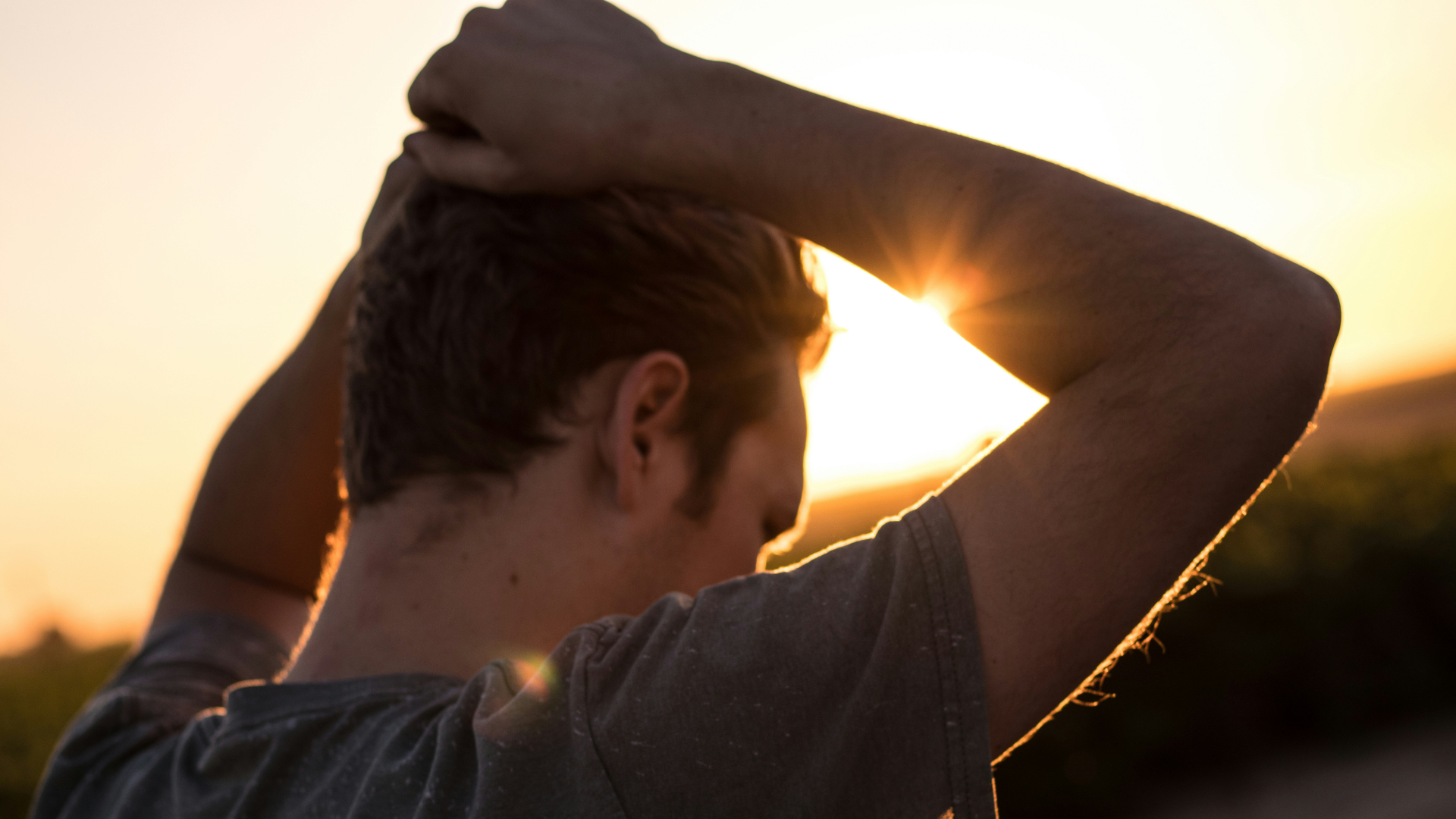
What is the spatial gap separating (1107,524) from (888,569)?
11.2 inches

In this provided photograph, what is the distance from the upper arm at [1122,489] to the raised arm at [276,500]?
6.45ft

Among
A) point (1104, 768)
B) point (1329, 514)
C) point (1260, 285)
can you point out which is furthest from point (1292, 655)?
point (1260, 285)

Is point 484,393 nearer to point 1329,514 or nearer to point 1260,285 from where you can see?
point 1260,285

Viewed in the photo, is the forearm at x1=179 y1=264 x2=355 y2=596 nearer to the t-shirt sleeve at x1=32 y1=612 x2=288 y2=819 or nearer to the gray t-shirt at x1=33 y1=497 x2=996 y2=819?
the t-shirt sleeve at x1=32 y1=612 x2=288 y2=819

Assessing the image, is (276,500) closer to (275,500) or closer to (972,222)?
(275,500)

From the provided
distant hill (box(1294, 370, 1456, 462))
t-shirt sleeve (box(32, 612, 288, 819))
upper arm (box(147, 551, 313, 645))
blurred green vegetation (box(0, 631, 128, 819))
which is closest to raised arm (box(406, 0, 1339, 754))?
t-shirt sleeve (box(32, 612, 288, 819))

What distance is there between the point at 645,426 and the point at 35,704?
19.1 ft

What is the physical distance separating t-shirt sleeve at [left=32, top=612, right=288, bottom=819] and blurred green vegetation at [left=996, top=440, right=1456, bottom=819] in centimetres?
Answer: 625

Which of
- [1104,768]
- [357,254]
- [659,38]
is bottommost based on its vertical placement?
[1104,768]

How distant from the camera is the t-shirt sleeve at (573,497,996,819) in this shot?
1.25 meters

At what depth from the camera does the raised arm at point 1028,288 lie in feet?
4.11

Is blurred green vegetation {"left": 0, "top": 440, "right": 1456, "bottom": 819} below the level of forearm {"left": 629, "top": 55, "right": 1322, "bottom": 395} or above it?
below

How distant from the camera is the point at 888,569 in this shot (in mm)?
1297

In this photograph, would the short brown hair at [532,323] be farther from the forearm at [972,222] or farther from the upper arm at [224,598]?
the upper arm at [224,598]
